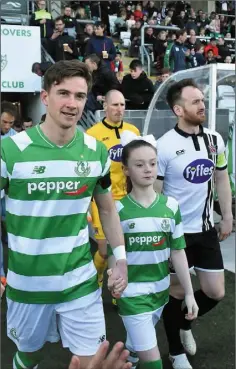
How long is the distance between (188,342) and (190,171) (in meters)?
1.28

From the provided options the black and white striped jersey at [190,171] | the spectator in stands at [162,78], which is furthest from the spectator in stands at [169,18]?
→ the black and white striped jersey at [190,171]

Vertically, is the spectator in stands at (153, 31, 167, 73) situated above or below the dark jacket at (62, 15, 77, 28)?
below

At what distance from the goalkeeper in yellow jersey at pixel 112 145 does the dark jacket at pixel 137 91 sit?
16.4 ft

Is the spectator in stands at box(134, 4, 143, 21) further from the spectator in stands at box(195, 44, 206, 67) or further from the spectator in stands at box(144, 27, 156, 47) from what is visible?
the spectator in stands at box(195, 44, 206, 67)

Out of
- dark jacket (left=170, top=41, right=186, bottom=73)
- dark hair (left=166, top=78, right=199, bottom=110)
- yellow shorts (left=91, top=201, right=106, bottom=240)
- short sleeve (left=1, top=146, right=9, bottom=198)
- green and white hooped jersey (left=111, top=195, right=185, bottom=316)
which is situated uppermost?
dark jacket (left=170, top=41, right=186, bottom=73)

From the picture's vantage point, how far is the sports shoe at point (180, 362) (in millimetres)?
3465

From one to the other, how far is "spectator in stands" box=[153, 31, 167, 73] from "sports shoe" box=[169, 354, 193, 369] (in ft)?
37.3

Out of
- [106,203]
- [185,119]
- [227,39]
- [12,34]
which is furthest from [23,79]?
[227,39]

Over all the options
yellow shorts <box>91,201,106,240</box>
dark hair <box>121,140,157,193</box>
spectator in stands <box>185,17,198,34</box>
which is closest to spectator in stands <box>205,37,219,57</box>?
spectator in stands <box>185,17,198,34</box>

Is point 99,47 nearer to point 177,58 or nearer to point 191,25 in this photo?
point 177,58

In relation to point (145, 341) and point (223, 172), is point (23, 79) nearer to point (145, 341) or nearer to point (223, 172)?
point (223, 172)

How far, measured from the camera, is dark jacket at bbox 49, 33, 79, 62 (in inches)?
422

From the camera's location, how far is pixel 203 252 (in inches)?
142

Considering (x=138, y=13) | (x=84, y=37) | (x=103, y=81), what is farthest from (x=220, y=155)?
(x=138, y=13)
